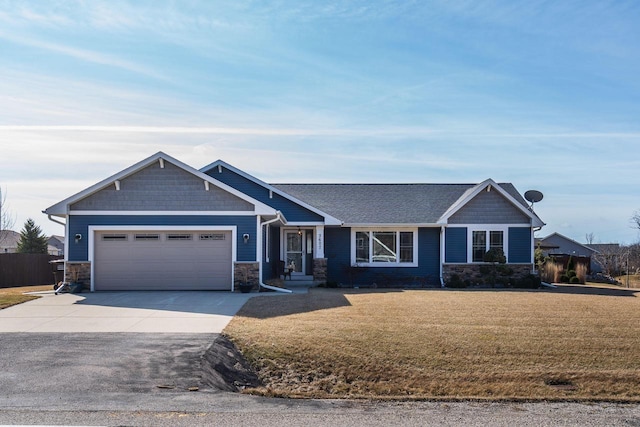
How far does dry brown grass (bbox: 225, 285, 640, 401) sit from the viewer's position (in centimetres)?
1040

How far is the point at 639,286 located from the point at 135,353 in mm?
26047

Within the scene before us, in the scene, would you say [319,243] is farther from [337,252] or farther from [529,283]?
[529,283]

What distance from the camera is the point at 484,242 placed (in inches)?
1020

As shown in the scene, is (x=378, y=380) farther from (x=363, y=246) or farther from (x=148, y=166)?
(x=363, y=246)

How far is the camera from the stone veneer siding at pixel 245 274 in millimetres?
21078

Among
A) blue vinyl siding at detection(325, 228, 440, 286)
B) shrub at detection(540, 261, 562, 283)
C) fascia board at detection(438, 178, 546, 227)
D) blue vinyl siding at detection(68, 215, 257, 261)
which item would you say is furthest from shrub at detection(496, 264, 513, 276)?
blue vinyl siding at detection(68, 215, 257, 261)

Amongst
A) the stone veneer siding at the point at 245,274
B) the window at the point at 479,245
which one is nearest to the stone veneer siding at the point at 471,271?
the window at the point at 479,245

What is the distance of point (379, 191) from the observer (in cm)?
2988

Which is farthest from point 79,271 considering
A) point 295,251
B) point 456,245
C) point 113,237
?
point 456,245

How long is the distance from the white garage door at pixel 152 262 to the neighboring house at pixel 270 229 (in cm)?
3

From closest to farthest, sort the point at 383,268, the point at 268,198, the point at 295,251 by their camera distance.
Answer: the point at 268,198 < the point at 383,268 < the point at 295,251

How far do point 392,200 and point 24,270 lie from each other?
16850 millimetres

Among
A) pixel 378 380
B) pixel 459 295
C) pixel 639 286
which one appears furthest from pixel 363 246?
pixel 378 380

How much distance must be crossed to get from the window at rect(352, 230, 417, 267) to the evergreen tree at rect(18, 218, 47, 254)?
1025 inches
